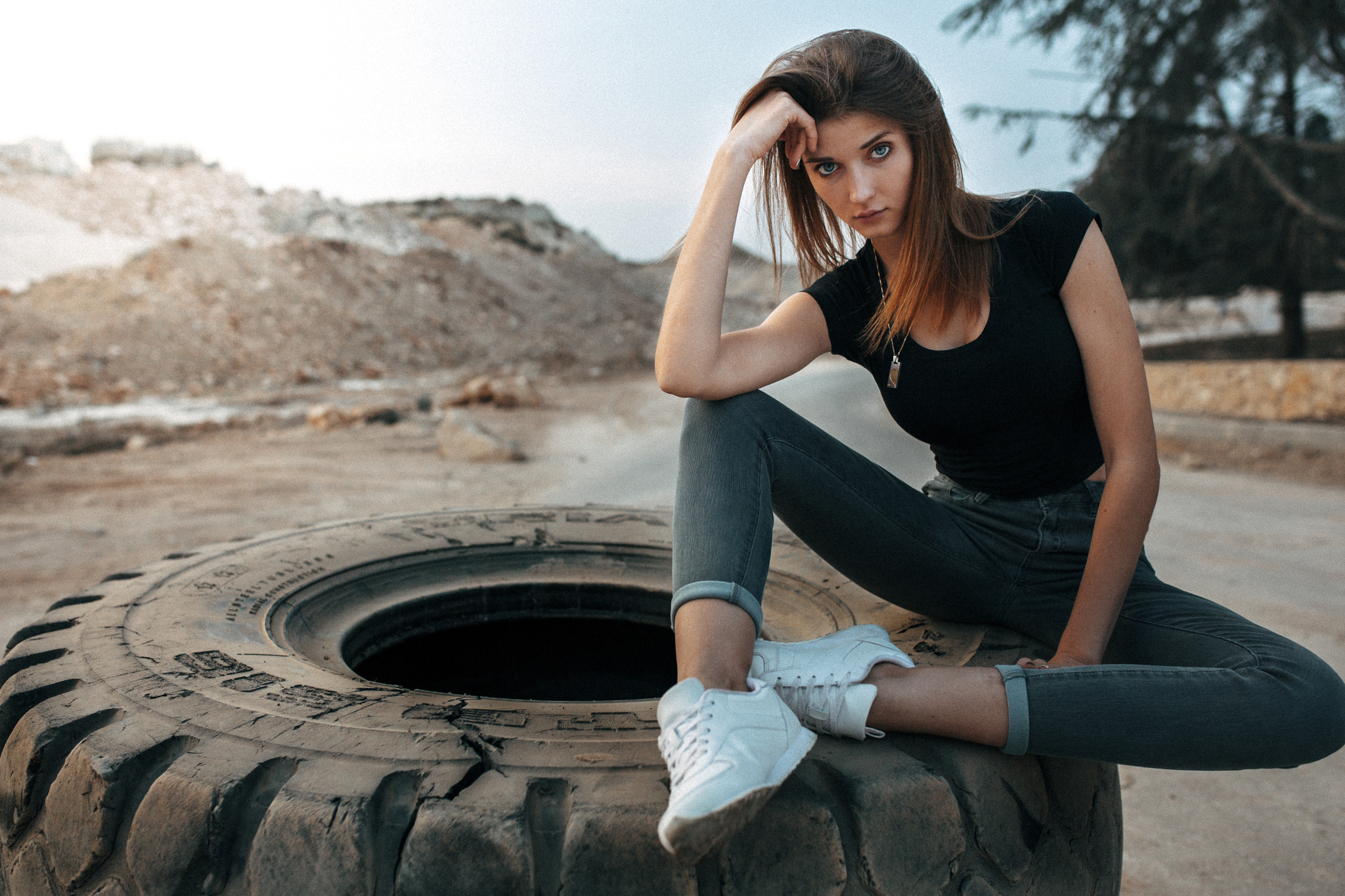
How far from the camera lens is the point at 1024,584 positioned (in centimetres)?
146

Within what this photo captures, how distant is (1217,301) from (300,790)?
10.8 metres

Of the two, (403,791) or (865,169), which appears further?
(865,169)

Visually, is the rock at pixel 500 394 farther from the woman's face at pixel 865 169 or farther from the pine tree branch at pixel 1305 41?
the pine tree branch at pixel 1305 41

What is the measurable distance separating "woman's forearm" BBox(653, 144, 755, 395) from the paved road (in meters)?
0.97

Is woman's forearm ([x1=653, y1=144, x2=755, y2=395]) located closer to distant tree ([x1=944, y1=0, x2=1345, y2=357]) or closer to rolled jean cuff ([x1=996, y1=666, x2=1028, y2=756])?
rolled jean cuff ([x1=996, y1=666, x2=1028, y2=756])

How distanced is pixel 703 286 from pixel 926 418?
0.48 m

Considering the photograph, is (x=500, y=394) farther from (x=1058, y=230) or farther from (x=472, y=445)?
(x=1058, y=230)

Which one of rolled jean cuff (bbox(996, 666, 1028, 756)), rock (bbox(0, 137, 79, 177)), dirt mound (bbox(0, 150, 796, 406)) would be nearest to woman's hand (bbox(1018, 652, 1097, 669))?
rolled jean cuff (bbox(996, 666, 1028, 756))

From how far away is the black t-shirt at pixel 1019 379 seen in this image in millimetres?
1439

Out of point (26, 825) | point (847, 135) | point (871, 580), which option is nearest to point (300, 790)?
point (26, 825)

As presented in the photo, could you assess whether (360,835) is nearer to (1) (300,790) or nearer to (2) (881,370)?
(1) (300,790)

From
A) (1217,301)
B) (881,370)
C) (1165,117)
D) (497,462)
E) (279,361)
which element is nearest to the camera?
(881,370)

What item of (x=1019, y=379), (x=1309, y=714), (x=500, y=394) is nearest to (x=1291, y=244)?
(x=500, y=394)

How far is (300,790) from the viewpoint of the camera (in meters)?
0.91
